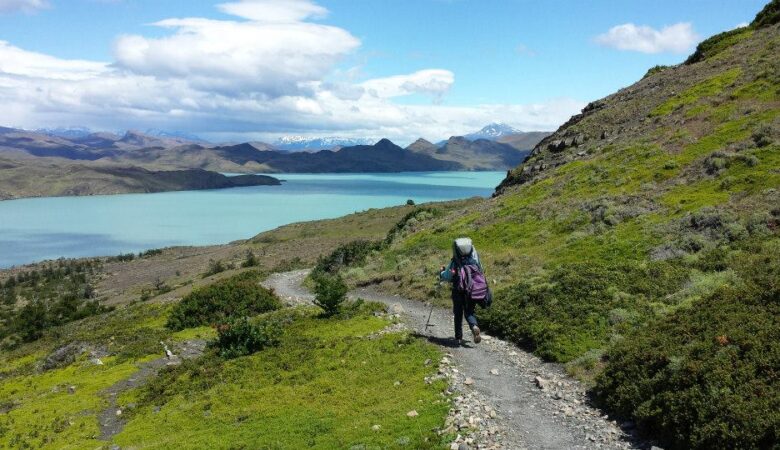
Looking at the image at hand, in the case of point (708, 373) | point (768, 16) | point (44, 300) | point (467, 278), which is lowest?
point (44, 300)

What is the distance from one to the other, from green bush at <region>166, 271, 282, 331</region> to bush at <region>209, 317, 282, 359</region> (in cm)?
783

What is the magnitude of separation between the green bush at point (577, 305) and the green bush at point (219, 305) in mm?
16473

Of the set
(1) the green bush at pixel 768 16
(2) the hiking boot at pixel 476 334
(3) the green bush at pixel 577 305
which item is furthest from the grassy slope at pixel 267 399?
(1) the green bush at pixel 768 16

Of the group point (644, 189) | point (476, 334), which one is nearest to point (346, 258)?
point (644, 189)

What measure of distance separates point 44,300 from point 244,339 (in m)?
81.2

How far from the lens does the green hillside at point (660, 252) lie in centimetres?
1044

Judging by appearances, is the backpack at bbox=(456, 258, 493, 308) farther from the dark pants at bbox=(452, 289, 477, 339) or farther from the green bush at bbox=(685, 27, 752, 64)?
the green bush at bbox=(685, 27, 752, 64)

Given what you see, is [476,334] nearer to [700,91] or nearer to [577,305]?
[577,305]

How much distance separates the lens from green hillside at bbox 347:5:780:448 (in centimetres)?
1044

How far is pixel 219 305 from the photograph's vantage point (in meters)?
32.0

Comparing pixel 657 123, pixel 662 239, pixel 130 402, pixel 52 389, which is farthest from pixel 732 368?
pixel 657 123

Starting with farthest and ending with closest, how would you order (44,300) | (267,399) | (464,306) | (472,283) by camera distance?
(44,300) → (464,306) → (472,283) → (267,399)

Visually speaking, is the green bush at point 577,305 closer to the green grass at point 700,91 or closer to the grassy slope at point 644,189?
the grassy slope at point 644,189

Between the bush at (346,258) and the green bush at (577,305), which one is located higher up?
Answer: the green bush at (577,305)
